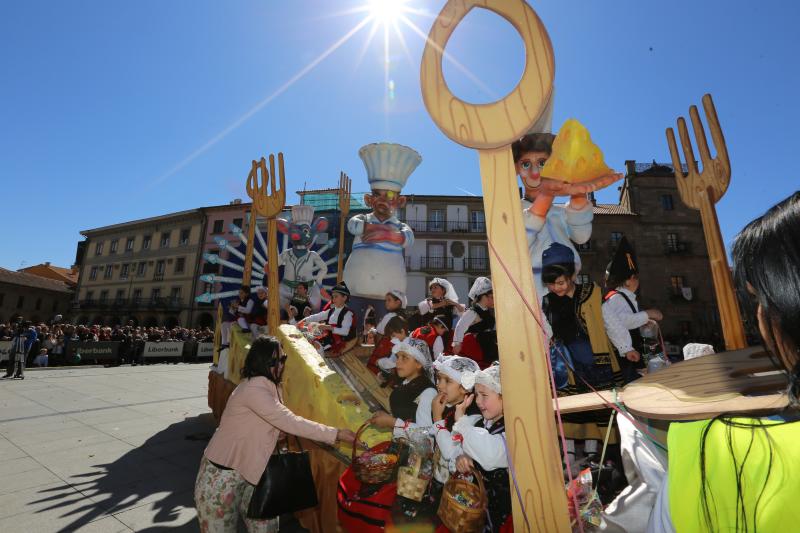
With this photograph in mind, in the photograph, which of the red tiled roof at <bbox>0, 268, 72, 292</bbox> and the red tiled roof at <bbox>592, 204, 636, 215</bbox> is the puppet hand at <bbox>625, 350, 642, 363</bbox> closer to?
the red tiled roof at <bbox>592, 204, 636, 215</bbox>

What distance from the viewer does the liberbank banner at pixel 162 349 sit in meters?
16.3

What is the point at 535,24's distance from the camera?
1.51m

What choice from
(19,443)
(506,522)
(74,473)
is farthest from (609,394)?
(19,443)

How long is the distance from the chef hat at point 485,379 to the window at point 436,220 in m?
25.5

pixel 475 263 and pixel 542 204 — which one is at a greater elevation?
pixel 475 263

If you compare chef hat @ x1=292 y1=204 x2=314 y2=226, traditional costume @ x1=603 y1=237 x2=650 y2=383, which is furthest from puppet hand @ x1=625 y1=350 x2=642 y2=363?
chef hat @ x1=292 y1=204 x2=314 y2=226

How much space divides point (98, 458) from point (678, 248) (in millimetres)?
29705

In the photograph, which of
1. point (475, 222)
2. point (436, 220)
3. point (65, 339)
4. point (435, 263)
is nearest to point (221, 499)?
point (65, 339)

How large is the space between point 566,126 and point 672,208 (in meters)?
28.6

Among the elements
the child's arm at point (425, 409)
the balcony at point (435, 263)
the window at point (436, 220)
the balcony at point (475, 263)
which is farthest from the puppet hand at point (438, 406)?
the window at point (436, 220)

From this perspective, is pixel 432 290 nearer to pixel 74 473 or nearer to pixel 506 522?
pixel 506 522

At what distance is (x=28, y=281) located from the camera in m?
34.3

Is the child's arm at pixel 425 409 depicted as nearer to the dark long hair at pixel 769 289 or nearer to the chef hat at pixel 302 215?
the dark long hair at pixel 769 289

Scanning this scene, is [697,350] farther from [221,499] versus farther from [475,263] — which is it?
[475,263]
